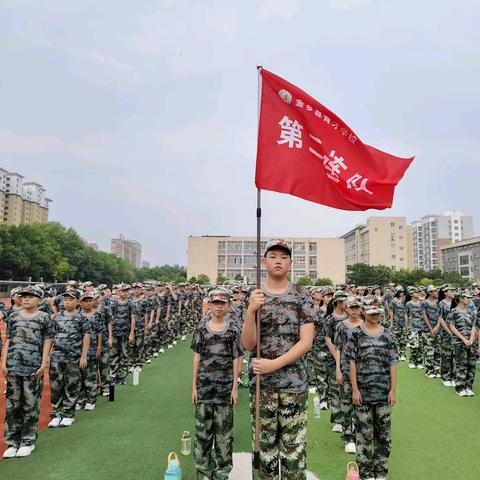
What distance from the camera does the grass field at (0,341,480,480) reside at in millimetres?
4469

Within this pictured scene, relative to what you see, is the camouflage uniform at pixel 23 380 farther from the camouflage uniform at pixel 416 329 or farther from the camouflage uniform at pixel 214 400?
the camouflage uniform at pixel 416 329

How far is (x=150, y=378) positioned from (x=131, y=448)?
4165 mm

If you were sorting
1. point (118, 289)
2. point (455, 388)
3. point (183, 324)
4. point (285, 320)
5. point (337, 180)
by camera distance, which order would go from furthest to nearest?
point (183, 324)
point (118, 289)
point (455, 388)
point (337, 180)
point (285, 320)

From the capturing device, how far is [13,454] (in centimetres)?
480

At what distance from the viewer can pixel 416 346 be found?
10.8 metres

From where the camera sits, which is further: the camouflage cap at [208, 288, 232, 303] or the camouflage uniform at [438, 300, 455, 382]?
the camouflage uniform at [438, 300, 455, 382]

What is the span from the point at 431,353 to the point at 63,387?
26.0 feet

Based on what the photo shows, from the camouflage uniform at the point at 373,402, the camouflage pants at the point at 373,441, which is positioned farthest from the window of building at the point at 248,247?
the camouflage pants at the point at 373,441

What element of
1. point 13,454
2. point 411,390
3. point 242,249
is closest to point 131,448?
point 13,454

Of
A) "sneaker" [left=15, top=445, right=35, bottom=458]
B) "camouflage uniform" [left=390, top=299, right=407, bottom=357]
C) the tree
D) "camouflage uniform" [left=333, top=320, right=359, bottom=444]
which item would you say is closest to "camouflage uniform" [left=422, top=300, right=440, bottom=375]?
"camouflage uniform" [left=390, top=299, right=407, bottom=357]

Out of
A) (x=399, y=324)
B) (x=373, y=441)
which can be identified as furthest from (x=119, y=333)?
(x=399, y=324)

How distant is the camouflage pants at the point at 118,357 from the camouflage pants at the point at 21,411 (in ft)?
10.8

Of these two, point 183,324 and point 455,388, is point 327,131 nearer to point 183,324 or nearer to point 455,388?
point 455,388

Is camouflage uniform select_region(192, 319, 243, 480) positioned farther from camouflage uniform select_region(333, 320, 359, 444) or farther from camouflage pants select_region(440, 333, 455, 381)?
camouflage pants select_region(440, 333, 455, 381)
